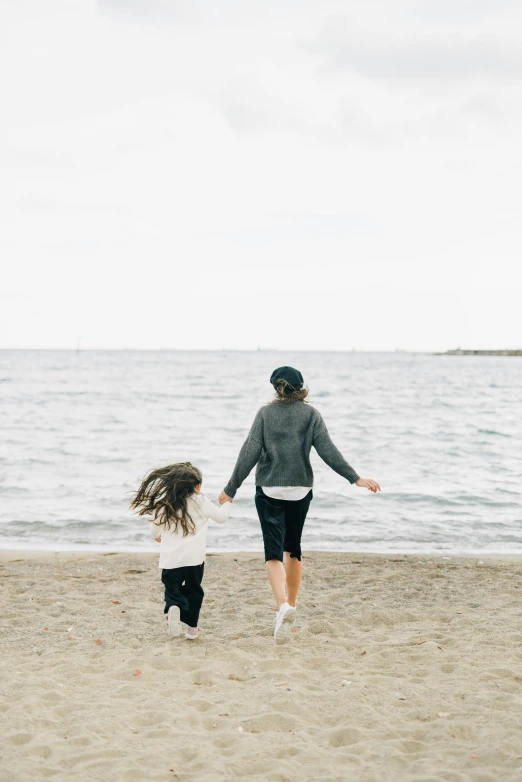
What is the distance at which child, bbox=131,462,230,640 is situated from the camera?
499cm

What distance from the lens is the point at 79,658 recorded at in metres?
4.60

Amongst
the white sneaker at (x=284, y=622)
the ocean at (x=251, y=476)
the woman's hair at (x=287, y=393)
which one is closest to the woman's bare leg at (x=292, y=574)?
the white sneaker at (x=284, y=622)

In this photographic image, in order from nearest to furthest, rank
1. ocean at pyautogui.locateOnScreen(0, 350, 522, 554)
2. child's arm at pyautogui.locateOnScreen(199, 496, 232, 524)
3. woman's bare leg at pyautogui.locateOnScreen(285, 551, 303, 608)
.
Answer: child's arm at pyautogui.locateOnScreen(199, 496, 232, 524) → woman's bare leg at pyautogui.locateOnScreen(285, 551, 303, 608) → ocean at pyautogui.locateOnScreen(0, 350, 522, 554)

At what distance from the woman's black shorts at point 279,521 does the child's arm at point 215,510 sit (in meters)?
0.22

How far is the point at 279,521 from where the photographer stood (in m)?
5.00

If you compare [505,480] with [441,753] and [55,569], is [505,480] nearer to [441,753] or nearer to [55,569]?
[55,569]

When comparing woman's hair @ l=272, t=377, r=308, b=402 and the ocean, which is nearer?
woman's hair @ l=272, t=377, r=308, b=402

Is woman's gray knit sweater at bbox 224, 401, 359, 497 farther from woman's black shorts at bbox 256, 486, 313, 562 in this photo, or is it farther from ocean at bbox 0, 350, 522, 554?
ocean at bbox 0, 350, 522, 554

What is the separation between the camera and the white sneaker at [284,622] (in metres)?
4.87

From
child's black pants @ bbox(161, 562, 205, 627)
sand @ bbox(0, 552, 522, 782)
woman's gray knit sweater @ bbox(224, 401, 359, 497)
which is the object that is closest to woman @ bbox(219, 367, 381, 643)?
woman's gray knit sweater @ bbox(224, 401, 359, 497)

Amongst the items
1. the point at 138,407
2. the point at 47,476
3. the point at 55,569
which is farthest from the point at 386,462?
the point at 138,407

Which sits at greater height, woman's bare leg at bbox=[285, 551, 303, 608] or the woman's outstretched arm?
the woman's outstretched arm

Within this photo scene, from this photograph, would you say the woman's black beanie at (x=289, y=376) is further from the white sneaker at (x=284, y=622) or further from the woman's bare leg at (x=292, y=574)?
the white sneaker at (x=284, y=622)

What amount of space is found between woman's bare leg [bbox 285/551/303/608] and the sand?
0.25m
